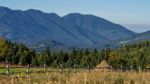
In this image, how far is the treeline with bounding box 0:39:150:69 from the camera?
11531 cm

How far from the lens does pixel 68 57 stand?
467 ft

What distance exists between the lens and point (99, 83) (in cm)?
1517

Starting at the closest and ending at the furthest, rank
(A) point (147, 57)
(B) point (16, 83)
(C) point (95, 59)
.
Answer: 1. (B) point (16, 83)
2. (C) point (95, 59)
3. (A) point (147, 57)

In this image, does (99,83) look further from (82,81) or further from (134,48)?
(134,48)

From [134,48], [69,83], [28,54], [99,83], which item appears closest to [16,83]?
[69,83]

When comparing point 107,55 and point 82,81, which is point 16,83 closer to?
point 82,81

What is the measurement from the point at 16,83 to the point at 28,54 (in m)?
105

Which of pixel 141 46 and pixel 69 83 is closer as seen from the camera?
pixel 69 83

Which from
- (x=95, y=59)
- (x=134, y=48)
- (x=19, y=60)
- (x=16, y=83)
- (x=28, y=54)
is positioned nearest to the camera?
(x=16, y=83)

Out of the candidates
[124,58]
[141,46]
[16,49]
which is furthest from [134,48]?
[16,49]

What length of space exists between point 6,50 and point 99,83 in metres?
105

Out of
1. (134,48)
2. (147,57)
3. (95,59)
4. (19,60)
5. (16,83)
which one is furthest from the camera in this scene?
(134,48)

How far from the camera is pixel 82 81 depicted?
1484cm

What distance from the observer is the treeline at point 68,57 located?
115 meters
